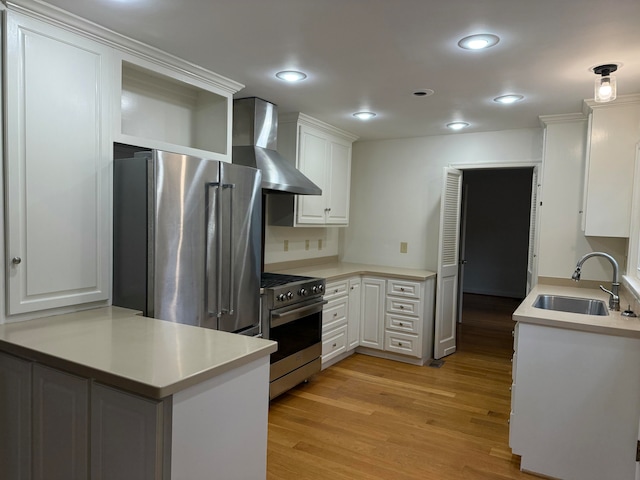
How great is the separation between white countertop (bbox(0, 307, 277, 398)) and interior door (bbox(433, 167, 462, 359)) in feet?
9.83

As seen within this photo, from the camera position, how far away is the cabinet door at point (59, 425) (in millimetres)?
1525

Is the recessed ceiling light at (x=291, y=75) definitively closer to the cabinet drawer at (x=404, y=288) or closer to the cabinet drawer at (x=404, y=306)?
the cabinet drawer at (x=404, y=288)

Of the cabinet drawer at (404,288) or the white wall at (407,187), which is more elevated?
the white wall at (407,187)

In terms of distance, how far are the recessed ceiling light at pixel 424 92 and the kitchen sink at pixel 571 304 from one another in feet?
5.27

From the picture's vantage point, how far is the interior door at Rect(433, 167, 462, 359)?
4.36 m

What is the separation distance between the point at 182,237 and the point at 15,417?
41.1 inches

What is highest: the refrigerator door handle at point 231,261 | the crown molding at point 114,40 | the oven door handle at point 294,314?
the crown molding at point 114,40

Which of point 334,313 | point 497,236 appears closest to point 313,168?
point 334,313

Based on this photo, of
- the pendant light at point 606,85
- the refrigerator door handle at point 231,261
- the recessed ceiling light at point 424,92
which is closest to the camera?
the pendant light at point 606,85

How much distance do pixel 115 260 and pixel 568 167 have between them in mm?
3430

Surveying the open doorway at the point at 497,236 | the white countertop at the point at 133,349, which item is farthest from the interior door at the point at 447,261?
the open doorway at the point at 497,236

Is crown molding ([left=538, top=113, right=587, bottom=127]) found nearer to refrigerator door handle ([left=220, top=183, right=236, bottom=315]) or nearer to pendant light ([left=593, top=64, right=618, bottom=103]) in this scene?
pendant light ([left=593, top=64, right=618, bottom=103])

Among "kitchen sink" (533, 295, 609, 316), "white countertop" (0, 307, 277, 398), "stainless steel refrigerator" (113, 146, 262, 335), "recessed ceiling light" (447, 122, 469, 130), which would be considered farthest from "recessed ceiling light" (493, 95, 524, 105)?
"white countertop" (0, 307, 277, 398)

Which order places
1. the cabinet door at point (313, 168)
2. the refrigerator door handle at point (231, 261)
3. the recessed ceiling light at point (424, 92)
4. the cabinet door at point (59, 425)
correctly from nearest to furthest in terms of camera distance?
the cabinet door at point (59, 425) → the refrigerator door handle at point (231, 261) → the recessed ceiling light at point (424, 92) → the cabinet door at point (313, 168)
